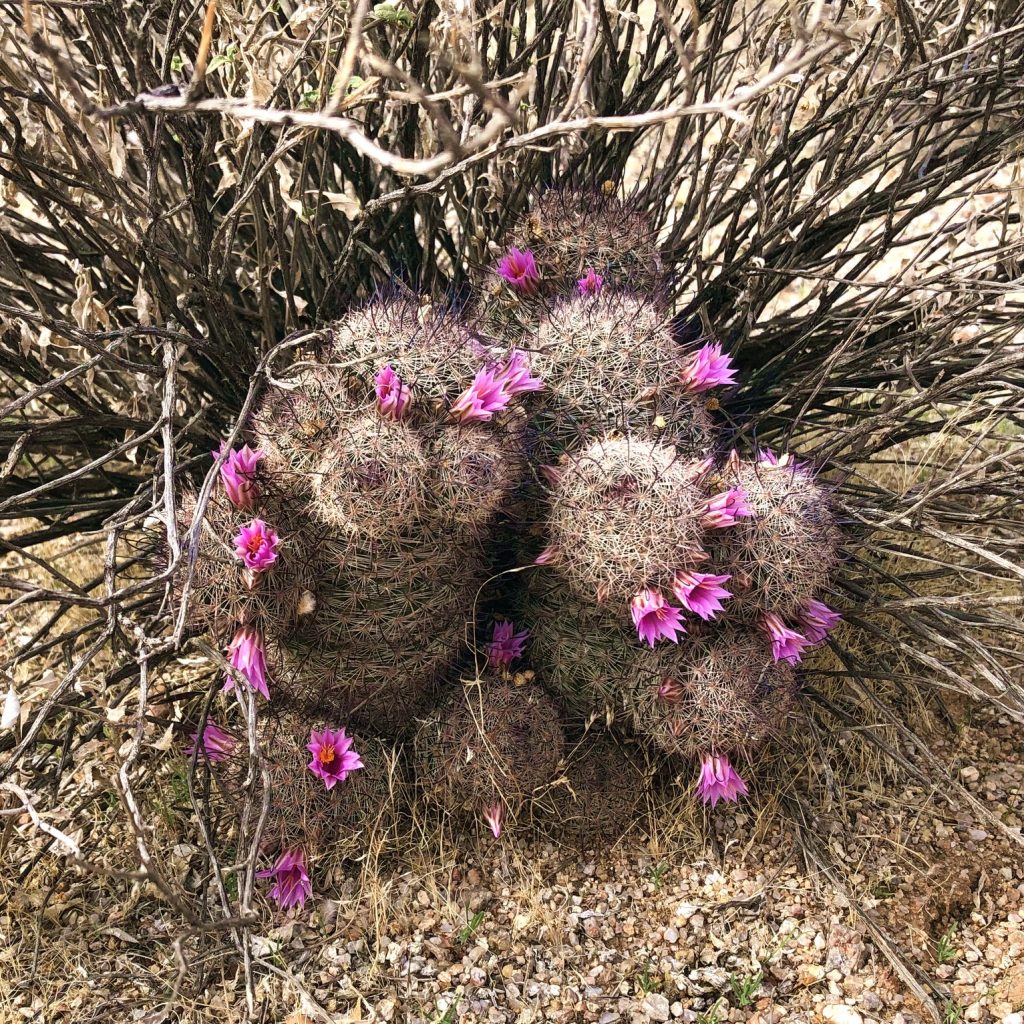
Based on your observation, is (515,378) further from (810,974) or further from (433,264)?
(810,974)

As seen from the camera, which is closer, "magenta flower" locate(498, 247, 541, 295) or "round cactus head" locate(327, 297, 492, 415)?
"round cactus head" locate(327, 297, 492, 415)

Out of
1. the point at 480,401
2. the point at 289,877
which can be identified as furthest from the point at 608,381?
the point at 289,877

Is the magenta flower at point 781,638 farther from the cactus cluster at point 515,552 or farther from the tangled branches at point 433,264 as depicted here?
the tangled branches at point 433,264

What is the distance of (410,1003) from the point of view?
2.44 metres

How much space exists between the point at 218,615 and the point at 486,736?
0.72 meters

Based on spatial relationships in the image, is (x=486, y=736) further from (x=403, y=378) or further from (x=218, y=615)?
(x=403, y=378)

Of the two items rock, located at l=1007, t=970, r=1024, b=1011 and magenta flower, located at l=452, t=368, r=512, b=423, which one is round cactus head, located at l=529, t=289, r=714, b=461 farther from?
rock, located at l=1007, t=970, r=1024, b=1011

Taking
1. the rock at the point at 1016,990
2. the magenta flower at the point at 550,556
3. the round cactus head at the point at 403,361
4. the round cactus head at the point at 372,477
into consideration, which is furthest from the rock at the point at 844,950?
the round cactus head at the point at 403,361

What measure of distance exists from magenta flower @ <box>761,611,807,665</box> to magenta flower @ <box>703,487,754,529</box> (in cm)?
28

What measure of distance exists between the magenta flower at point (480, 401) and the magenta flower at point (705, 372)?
521mm

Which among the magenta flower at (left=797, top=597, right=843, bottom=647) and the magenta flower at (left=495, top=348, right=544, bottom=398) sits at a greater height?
the magenta flower at (left=495, top=348, right=544, bottom=398)

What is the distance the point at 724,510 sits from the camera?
234 cm

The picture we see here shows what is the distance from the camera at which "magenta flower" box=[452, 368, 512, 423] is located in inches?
89.0

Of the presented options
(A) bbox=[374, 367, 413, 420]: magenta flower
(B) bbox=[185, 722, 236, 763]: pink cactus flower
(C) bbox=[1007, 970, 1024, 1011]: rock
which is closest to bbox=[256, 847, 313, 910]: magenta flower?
(B) bbox=[185, 722, 236, 763]: pink cactus flower
